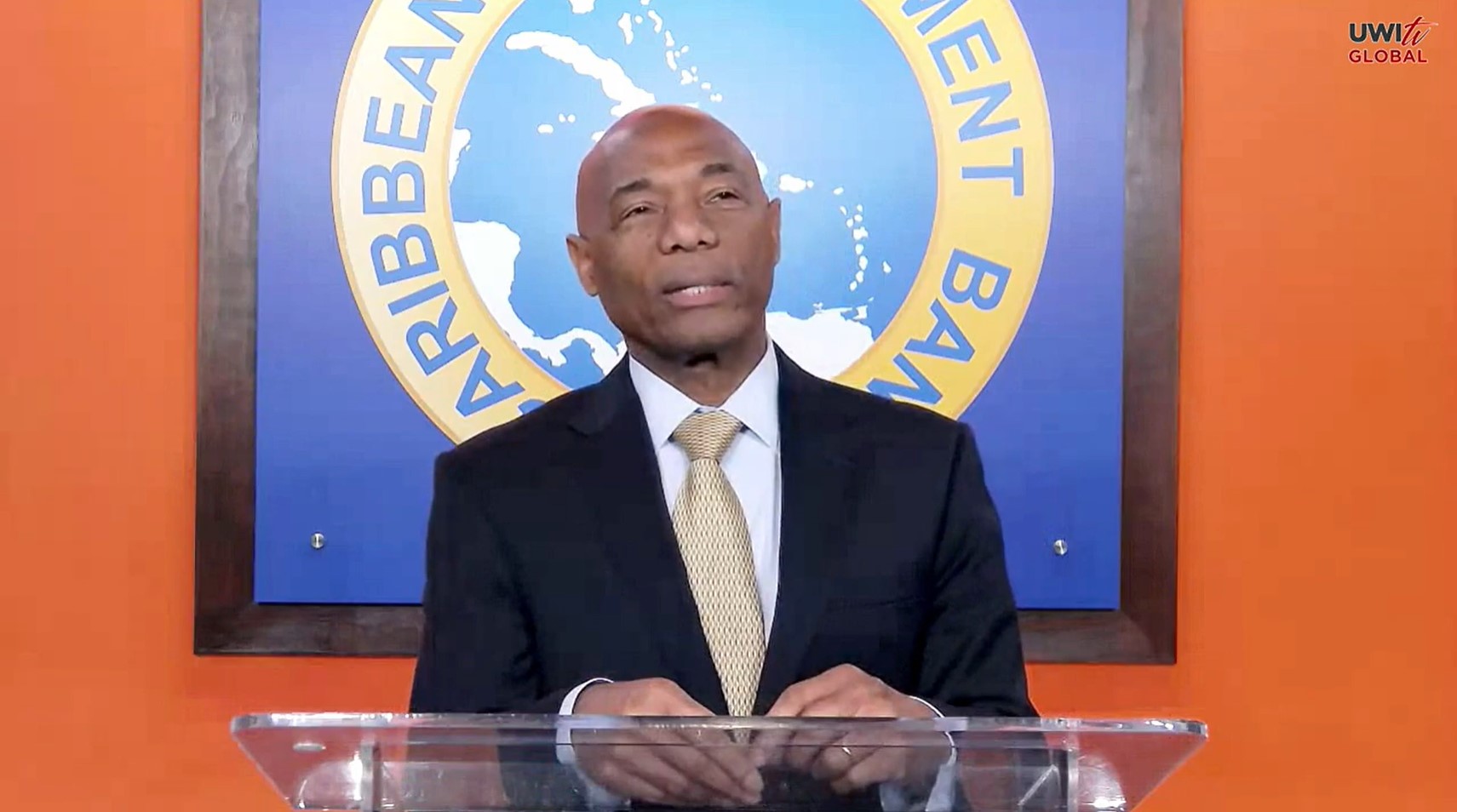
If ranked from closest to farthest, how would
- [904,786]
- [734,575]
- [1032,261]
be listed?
1. [904,786]
2. [734,575]
3. [1032,261]

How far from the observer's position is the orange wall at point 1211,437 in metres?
2.20

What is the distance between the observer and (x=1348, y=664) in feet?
7.20

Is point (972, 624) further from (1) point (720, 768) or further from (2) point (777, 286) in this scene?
(1) point (720, 768)

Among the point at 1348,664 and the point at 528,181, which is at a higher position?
the point at 528,181

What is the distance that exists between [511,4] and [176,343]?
2.09 ft

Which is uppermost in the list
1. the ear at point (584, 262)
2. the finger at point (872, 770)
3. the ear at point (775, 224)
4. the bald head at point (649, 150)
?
the bald head at point (649, 150)

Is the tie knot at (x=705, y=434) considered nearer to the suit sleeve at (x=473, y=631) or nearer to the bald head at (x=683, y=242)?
the bald head at (x=683, y=242)

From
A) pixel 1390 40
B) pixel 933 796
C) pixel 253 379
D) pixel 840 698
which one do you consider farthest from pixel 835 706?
pixel 1390 40

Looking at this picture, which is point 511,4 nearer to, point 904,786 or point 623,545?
point 623,545

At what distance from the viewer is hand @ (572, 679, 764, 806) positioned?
104cm

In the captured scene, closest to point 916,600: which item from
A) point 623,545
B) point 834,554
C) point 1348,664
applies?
point 834,554

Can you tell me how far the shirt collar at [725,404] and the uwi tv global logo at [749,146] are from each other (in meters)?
0.20

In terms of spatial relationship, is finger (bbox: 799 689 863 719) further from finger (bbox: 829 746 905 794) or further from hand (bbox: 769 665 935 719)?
finger (bbox: 829 746 905 794)

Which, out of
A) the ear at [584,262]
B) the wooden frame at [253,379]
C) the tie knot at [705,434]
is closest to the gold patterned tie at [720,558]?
the tie knot at [705,434]
